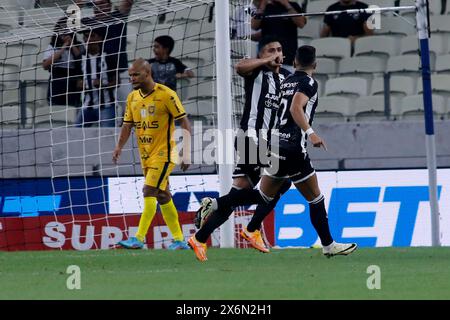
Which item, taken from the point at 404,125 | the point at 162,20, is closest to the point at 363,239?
the point at 404,125

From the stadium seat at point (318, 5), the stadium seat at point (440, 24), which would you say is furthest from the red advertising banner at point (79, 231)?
the stadium seat at point (440, 24)

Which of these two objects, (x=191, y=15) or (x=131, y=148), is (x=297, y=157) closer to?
(x=131, y=148)

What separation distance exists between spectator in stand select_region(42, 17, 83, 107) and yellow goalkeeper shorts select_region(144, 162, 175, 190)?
10.2 feet

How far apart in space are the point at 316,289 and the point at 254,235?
4.18m

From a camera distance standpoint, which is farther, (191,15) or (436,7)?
(436,7)

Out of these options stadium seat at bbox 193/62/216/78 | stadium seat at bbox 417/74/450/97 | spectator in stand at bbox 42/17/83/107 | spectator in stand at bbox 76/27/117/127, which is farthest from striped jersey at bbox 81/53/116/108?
stadium seat at bbox 417/74/450/97

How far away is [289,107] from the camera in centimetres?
1176

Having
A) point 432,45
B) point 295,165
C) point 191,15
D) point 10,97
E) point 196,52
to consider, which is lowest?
point 295,165

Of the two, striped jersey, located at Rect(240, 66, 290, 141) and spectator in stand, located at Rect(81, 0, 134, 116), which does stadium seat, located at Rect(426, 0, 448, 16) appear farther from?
striped jersey, located at Rect(240, 66, 290, 141)

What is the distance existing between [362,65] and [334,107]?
3.58 feet

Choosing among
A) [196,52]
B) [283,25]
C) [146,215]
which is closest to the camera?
[146,215]

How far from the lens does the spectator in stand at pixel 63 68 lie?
1686 cm

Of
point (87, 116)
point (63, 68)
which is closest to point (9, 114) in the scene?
point (63, 68)

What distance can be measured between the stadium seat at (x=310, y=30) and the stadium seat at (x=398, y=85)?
1.99 meters
